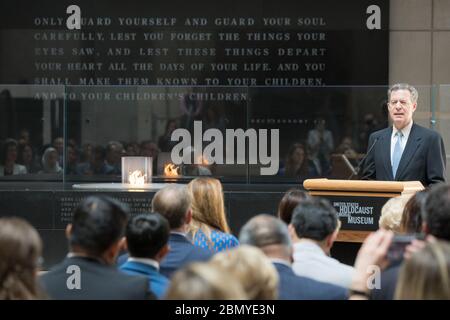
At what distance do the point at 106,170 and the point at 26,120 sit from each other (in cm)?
112

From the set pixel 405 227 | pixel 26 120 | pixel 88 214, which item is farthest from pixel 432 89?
pixel 88 214

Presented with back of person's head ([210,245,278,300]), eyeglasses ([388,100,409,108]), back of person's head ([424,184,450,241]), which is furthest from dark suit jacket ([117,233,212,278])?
eyeglasses ([388,100,409,108])

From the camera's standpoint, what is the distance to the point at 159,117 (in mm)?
12070

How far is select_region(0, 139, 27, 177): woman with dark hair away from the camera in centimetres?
1179

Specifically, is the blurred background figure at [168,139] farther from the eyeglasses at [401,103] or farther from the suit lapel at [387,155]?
the eyeglasses at [401,103]

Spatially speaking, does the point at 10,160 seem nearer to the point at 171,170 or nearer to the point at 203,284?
the point at 171,170

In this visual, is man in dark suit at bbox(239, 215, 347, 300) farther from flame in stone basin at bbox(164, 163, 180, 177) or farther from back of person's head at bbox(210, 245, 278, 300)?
flame in stone basin at bbox(164, 163, 180, 177)

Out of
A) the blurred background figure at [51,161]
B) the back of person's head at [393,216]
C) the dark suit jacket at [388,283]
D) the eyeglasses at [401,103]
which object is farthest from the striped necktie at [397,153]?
the blurred background figure at [51,161]

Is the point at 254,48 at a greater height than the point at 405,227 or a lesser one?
greater

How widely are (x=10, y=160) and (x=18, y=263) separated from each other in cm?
842

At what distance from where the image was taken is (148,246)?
474 centimetres

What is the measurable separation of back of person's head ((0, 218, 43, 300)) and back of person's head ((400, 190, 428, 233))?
6.96 feet

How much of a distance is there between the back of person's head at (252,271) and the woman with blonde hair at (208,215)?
2.76 metres
